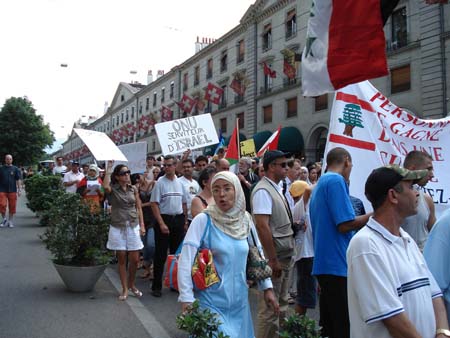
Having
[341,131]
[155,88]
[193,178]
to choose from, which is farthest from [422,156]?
[155,88]

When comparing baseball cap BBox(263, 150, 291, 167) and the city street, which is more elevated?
baseball cap BBox(263, 150, 291, 167)

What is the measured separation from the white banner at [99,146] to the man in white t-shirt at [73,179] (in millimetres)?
3548

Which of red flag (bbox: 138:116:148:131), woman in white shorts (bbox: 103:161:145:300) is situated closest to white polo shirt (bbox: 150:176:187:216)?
woman in white shorts (bbox: 103:161:145:300)

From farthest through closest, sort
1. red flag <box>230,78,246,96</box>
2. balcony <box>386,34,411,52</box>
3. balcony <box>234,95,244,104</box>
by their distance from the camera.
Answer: balcony <box>234,95,244,104</box> → red flag <box>230,78,246,96</box> → balcony <box>386,34,411,52</box>

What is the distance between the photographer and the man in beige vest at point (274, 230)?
414 cm

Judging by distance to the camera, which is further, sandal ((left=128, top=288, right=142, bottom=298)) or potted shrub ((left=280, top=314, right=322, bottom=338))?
sandal ((left=128, top=288, right=142, bottom=298))

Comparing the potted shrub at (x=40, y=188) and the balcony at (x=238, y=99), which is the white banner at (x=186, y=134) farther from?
the balcony at (x=238, y=99)

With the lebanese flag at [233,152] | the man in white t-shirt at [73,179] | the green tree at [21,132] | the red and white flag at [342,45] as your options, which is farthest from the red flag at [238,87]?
the red and white flag at [342,45]

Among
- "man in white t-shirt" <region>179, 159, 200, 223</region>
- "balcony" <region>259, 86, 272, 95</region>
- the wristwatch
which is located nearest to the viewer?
the wristwatch

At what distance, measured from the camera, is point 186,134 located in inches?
428

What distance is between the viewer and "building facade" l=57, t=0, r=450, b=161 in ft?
68.1

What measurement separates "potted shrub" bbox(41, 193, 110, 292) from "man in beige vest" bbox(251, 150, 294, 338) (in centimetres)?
309

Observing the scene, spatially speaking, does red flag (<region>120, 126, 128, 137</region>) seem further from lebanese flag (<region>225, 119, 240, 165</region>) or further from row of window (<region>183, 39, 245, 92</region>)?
lebanese flag (<region>225, 119, 240, 165</region>)

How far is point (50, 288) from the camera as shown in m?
6.74
